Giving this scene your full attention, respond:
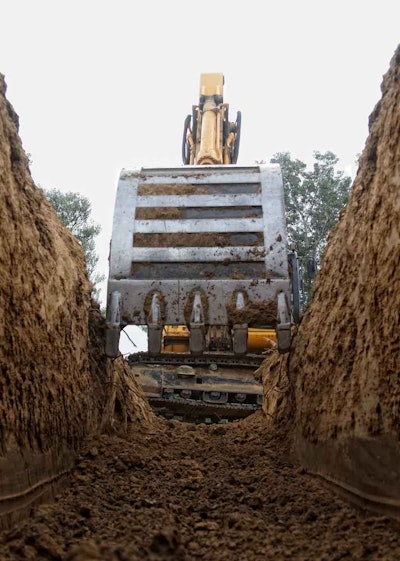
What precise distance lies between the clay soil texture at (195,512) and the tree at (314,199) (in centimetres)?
1826

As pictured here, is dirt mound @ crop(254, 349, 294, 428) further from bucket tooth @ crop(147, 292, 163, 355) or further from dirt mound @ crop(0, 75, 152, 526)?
dirt mound @ crop(0, 75, 152, 526)

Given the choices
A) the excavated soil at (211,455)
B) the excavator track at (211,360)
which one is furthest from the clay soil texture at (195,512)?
the excavator track at (211,360)

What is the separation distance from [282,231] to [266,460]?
2062mm

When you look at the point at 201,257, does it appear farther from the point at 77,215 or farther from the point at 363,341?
the point at 77,215

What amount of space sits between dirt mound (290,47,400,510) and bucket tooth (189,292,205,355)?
862mm

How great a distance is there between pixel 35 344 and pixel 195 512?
136 centimetres

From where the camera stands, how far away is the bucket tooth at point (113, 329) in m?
4.98

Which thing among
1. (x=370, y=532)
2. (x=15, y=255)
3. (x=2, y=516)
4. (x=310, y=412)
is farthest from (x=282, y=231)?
(x=2, y=516)

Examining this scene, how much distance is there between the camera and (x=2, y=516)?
8.83ft

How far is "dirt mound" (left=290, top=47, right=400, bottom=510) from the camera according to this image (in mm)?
2865

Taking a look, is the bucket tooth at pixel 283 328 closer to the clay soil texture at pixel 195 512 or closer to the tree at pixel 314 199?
the clay soil texture at pixel 195 512

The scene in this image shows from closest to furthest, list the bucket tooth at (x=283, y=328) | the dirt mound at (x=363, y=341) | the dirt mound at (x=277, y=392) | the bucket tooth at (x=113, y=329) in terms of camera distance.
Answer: the dirt mound at (x=363, y=341)
the bucket tooth at (x=283, y=328)
the bucket tooth at (x=113, y=329)
the dirt mound at (x=277, y=392)

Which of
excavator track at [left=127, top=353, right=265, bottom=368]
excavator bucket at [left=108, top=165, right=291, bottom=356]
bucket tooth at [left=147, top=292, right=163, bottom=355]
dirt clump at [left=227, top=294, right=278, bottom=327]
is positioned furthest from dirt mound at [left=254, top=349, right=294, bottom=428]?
excavator track at [left=127, top=353, right=265, bottom=368]

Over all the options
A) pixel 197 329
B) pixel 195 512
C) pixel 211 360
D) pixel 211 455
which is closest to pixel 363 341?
pixel 195 512
